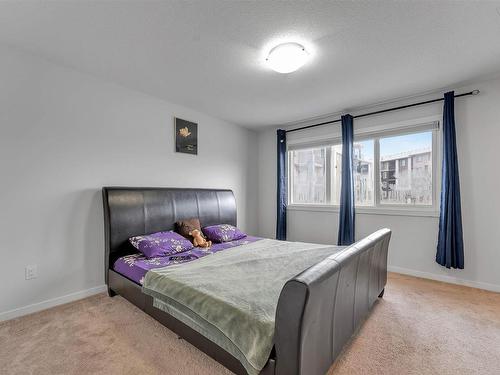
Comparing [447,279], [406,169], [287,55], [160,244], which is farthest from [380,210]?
[160,244]

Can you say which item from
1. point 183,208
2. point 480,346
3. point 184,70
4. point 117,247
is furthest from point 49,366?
point 480,346

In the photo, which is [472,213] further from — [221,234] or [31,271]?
[31,271]

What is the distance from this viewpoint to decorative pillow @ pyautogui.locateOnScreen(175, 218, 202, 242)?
9.63 feet

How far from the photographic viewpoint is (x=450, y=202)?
2.75 metres

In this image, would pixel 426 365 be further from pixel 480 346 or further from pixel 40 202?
pixel 40 202

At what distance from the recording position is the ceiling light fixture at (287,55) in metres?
1.96

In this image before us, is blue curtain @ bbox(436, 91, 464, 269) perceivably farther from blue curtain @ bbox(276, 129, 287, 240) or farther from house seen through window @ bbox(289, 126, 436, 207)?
blue curtain @ bbox(276, 129, 287, 240)

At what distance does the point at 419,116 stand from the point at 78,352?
4.31 meters

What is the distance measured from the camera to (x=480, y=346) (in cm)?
171

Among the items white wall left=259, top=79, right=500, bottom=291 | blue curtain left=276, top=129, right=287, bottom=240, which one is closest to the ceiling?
white wall left=259, top=79, right=500, bottom=291

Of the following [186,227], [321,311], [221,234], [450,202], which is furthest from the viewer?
[221,234]

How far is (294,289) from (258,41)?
6.30ft

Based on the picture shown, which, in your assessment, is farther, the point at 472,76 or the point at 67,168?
the point at 472,76

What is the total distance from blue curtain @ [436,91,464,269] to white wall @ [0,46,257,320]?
11.7ft
